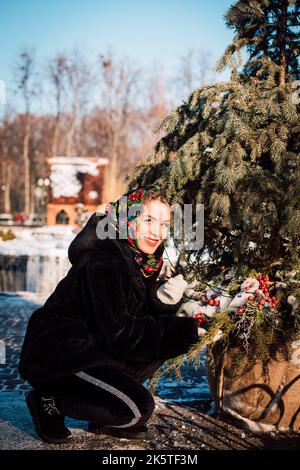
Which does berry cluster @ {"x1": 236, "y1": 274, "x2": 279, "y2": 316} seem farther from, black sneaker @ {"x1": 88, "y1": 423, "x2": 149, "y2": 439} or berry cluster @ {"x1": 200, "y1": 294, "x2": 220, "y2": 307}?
black sneaker @ {"x1": 88, "y1": 423, "x2": 149, "y2": 439}

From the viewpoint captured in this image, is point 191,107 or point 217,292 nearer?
point 217,292

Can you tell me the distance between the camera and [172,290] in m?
2.94

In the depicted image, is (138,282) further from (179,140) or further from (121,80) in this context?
(121,80)

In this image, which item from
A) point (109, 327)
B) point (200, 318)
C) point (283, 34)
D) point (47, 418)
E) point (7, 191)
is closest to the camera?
point (109, 327)

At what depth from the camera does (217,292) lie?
341 centimetres

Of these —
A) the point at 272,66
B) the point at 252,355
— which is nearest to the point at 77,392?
the point at 252,355

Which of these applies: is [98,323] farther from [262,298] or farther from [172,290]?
[262,298]

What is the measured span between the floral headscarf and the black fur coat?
0.06 metres

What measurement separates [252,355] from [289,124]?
152 centimetres

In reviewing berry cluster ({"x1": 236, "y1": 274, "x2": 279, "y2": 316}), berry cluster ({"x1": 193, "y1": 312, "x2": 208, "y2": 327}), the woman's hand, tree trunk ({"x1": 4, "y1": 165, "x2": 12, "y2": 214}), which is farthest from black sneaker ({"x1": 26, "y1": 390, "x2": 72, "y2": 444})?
tree trunk ({"x1": 4, "y1": 165, "x2": 12, "y2": 214})

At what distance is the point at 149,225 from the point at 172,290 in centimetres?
40

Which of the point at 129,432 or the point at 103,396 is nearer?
the point at 103,396

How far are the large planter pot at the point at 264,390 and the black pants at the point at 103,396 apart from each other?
0.71m

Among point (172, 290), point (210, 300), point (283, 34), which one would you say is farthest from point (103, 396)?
point (283, 34)
